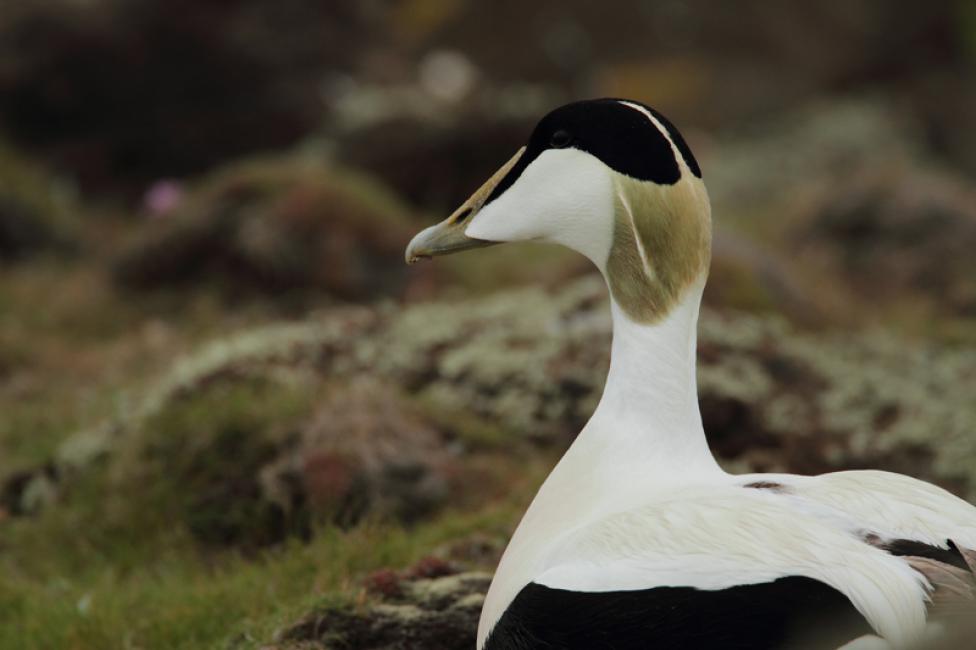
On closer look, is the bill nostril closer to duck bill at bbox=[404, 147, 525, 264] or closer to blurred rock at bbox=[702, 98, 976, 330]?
duck bill at bbox=[404, 147, 525, 264]

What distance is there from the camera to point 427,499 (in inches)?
191

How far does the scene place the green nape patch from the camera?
3.71 meters

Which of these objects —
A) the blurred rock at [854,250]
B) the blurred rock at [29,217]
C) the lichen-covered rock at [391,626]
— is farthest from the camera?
the blurred rock at [29,217]

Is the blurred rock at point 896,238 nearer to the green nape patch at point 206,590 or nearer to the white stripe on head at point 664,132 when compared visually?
the green nape patch at point 206,590

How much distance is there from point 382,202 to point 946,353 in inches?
142

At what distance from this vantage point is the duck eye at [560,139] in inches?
110

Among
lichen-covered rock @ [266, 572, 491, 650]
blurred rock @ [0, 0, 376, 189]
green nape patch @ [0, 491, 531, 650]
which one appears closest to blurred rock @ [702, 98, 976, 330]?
green nape patch @ [0, 491, 531, 650]

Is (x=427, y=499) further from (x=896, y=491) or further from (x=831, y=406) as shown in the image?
(x=896, y=491)

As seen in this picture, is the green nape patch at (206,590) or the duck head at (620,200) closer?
the duck head at (620,200)

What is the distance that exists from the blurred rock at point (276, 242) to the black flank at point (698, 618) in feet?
18.3

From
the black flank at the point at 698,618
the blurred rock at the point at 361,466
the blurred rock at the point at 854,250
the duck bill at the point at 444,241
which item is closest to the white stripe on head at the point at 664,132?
the duck bill at the point at 444,241

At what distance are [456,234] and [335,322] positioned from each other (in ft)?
11.4

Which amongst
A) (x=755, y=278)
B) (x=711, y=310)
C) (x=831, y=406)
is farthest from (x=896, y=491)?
(x=755, y=278)

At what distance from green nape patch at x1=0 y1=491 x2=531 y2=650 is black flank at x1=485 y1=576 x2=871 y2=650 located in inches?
43.3
